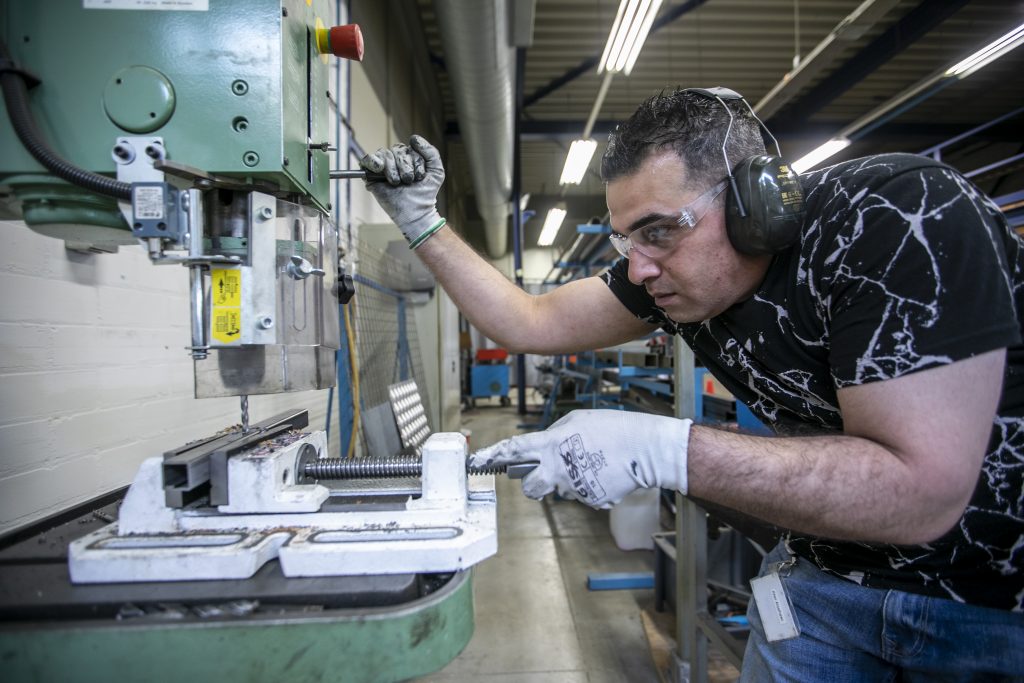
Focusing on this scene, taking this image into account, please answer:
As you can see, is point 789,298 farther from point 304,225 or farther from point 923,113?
point 923,113

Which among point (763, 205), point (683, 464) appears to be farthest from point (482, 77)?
point (683, 464)

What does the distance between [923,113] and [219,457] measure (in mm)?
8064

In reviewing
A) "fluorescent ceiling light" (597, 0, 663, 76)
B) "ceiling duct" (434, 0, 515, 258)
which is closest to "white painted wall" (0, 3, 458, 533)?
"ceiling duct" (434, 0, 515, 258)

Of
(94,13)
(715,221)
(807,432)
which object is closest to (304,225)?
(94,13)

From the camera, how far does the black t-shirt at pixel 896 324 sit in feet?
1.94

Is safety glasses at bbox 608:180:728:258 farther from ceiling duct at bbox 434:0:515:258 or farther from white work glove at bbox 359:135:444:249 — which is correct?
ceiling duct at bbox 434:0:515:258

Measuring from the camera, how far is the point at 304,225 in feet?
2.54

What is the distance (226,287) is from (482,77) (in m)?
2.83

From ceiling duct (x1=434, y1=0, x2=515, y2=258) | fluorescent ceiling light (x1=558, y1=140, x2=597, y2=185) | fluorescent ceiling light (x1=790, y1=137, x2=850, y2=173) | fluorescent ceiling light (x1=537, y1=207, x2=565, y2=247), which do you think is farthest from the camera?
fluorescent ceiling light (x1=537, y1=207, x2=565, y2=247)

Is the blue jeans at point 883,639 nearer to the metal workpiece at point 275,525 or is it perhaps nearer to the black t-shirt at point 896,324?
the black t-shirt at point 896,324

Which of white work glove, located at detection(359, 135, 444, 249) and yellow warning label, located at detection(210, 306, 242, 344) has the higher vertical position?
white work glove, located at detection(359, 135, 444, 249)

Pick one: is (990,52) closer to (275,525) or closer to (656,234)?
(656,234)

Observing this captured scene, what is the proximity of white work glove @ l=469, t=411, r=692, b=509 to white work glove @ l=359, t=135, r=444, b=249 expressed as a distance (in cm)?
57

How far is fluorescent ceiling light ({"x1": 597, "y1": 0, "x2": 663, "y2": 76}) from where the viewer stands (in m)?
2.48
